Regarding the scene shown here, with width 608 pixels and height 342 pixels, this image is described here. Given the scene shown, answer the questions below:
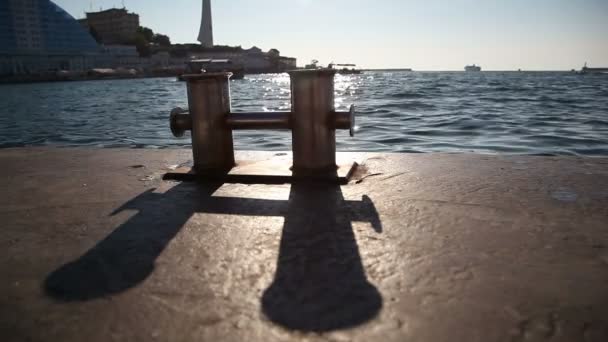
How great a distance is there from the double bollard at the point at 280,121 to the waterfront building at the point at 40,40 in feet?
294

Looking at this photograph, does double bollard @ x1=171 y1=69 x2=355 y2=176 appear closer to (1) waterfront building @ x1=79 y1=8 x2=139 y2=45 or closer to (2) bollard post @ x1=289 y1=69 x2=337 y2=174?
(2) bollard post @ x1=289 y1=69 x2=337 y2=174

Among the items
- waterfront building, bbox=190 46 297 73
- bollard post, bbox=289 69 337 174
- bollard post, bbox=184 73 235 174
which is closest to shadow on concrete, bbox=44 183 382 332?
bollard post, bbox=289 69 337 174

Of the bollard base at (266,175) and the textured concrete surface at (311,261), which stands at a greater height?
the bollard base at (266,175)

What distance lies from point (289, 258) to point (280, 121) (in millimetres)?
1524

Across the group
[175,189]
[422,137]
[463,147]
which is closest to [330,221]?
[175,189]

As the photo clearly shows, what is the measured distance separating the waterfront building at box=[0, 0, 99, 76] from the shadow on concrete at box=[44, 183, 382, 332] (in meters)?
90.4

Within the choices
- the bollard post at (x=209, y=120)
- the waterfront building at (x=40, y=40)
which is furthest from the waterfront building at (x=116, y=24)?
the bollard post at (x=209, y=120)

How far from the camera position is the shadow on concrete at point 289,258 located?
4.02 feet

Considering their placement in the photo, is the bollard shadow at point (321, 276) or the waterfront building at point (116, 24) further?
the waterfront building at point (116, 24)

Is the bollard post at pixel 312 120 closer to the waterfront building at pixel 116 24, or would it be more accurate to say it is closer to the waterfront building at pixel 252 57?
the waterfront building at pixel 252 57

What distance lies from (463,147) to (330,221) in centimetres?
455

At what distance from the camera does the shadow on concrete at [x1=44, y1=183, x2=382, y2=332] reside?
122 cm

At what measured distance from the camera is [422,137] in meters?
7.06

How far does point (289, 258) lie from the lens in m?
1.55
